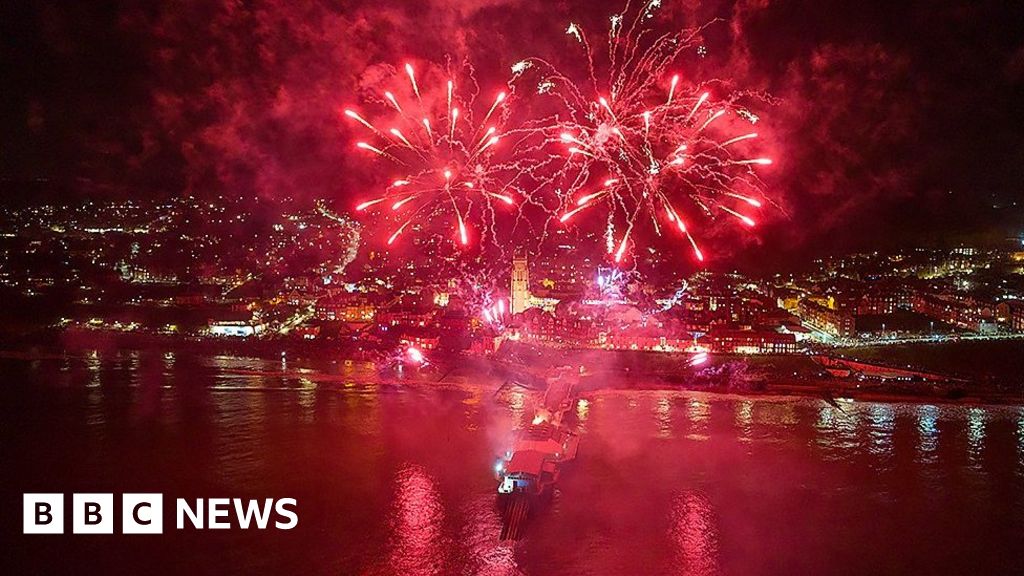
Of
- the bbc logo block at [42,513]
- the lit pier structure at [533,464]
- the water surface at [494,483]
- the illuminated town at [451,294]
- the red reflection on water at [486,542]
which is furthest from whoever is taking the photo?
the illuminated town at [451,294]

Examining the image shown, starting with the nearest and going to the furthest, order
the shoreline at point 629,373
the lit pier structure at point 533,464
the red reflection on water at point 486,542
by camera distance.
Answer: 1. the red reflection on water at point 486,542
2. the lit pier structure at point 533,464
3. the shoreline at point 629,373

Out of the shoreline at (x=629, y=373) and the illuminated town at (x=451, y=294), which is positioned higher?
the illuminated town at (x=451, y=294)

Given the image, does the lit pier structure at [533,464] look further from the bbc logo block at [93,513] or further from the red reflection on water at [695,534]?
the bbc logo block at [93,513]

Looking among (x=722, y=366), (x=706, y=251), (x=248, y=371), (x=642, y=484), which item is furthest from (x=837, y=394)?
(x=706, y=251)

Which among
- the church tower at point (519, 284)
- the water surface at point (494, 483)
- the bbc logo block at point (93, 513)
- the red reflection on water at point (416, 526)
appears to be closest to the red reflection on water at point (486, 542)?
the water surface at point (494, 483)

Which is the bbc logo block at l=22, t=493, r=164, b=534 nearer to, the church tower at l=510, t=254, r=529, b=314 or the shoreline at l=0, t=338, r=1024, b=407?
the shoreline at l=0, t=338, r=1024, b=407

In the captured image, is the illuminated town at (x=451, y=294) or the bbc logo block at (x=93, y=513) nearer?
the bbc logo block at (x=93, y=513)

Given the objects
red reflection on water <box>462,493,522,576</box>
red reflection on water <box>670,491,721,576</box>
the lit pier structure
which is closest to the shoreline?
the lit pier structure

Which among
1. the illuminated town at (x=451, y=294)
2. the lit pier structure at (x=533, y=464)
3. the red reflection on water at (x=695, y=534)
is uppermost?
the illuminated town at (x=451, y=294)
